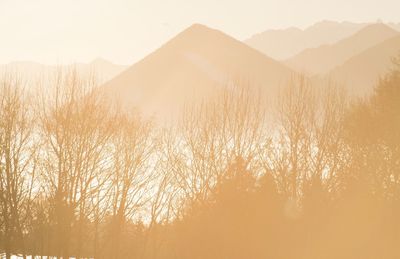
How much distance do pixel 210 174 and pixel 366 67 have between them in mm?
118566

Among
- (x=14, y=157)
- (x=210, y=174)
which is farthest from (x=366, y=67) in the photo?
(x=14, y=157)

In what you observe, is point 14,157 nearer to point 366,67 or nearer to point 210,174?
point 210,174

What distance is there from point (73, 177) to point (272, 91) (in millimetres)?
96884

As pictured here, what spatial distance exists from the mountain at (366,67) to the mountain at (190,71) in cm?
1525

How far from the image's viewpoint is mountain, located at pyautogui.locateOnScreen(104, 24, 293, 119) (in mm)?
114062

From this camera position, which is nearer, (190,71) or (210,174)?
(210,174)

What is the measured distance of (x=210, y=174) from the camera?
100 ft

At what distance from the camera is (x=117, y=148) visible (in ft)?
96.7

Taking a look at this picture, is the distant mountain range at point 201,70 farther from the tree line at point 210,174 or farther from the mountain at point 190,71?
the tree line at point 210,174

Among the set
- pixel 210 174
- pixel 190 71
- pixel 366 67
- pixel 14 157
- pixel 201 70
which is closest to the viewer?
pixel 14 157

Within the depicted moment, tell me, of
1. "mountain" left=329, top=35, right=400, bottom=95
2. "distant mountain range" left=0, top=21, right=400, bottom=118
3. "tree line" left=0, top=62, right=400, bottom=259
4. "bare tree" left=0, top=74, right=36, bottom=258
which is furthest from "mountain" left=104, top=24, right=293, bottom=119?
"bare tree" left=0, top=74, right=36, bottom=258

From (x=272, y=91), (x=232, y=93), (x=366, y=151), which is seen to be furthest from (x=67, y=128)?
(x=272, y=91)

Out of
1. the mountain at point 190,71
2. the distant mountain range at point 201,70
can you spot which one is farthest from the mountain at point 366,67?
the mountain at point 190,71

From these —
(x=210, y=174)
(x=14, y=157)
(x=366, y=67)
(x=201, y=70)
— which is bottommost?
(x=14, y=157)
